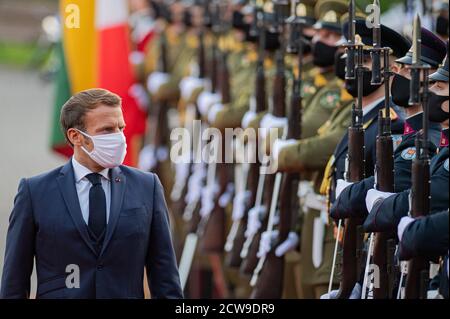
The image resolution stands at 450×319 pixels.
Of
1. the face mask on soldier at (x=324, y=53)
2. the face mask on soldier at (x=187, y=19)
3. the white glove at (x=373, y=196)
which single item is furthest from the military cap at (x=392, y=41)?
the face mask on soldier at (x=187, y=19)

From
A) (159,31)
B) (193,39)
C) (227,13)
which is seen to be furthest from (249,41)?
(159,31)

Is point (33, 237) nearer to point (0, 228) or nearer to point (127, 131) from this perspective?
point (0, 228)

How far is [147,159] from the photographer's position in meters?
15.5

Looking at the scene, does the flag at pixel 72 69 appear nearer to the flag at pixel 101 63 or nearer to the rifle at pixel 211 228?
the flag at pixel 101 63

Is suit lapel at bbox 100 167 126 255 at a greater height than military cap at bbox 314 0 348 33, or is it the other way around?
military cap at bbox 314 0 348 33

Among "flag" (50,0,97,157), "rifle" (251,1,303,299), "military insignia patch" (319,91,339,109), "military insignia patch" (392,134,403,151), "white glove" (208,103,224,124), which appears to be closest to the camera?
"military insignia patch" (392,134,403,151)

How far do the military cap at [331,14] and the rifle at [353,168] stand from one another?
1.82m

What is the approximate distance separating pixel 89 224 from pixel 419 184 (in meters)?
1.28

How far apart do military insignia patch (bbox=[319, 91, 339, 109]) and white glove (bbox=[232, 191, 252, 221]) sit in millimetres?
1758

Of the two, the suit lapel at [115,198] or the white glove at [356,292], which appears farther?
the white glove at [356,292]

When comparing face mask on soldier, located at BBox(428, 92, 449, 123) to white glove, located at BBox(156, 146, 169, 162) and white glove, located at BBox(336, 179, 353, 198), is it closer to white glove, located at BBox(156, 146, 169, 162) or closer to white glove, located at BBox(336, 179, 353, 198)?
white glove, located at BBox(336, 179, 353, 198)

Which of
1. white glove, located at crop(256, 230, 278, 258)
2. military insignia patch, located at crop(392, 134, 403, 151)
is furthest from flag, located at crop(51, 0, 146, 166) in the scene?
military insignia patch, located at crop(392, 134, 403, 151)

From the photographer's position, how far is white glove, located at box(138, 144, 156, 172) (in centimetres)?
1537

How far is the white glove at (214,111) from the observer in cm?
1169
